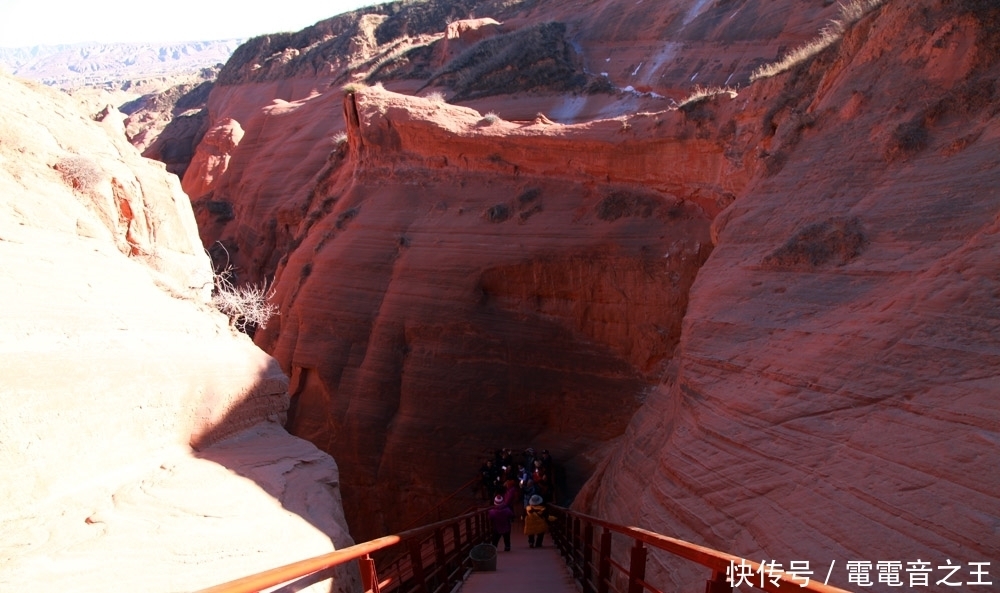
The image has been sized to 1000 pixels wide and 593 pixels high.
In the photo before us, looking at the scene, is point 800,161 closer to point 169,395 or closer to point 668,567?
point 668,567

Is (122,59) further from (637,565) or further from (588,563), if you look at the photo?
(637,565)

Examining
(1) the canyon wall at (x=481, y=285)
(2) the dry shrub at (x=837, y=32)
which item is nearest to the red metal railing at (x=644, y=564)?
(1) the canyon wall at (x=481, y=285)

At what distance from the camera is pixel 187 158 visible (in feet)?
134

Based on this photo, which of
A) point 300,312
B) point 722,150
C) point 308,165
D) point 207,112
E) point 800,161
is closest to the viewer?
point 800,161

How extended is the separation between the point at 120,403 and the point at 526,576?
14.3 ft

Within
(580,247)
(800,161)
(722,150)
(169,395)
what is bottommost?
(169,395)

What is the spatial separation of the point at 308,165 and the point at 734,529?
25.9m

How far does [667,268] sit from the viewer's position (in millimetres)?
12992

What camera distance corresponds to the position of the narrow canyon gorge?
4453mm

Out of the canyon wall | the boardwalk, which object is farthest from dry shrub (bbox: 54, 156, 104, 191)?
the canyon wall

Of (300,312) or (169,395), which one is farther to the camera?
(300,312)

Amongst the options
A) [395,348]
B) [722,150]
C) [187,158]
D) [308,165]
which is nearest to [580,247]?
[722,150]

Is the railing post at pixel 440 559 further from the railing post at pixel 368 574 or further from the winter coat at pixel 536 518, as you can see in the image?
the winter coat at pixel 536 518

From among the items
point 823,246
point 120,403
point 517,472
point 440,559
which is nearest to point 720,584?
point 440,559
